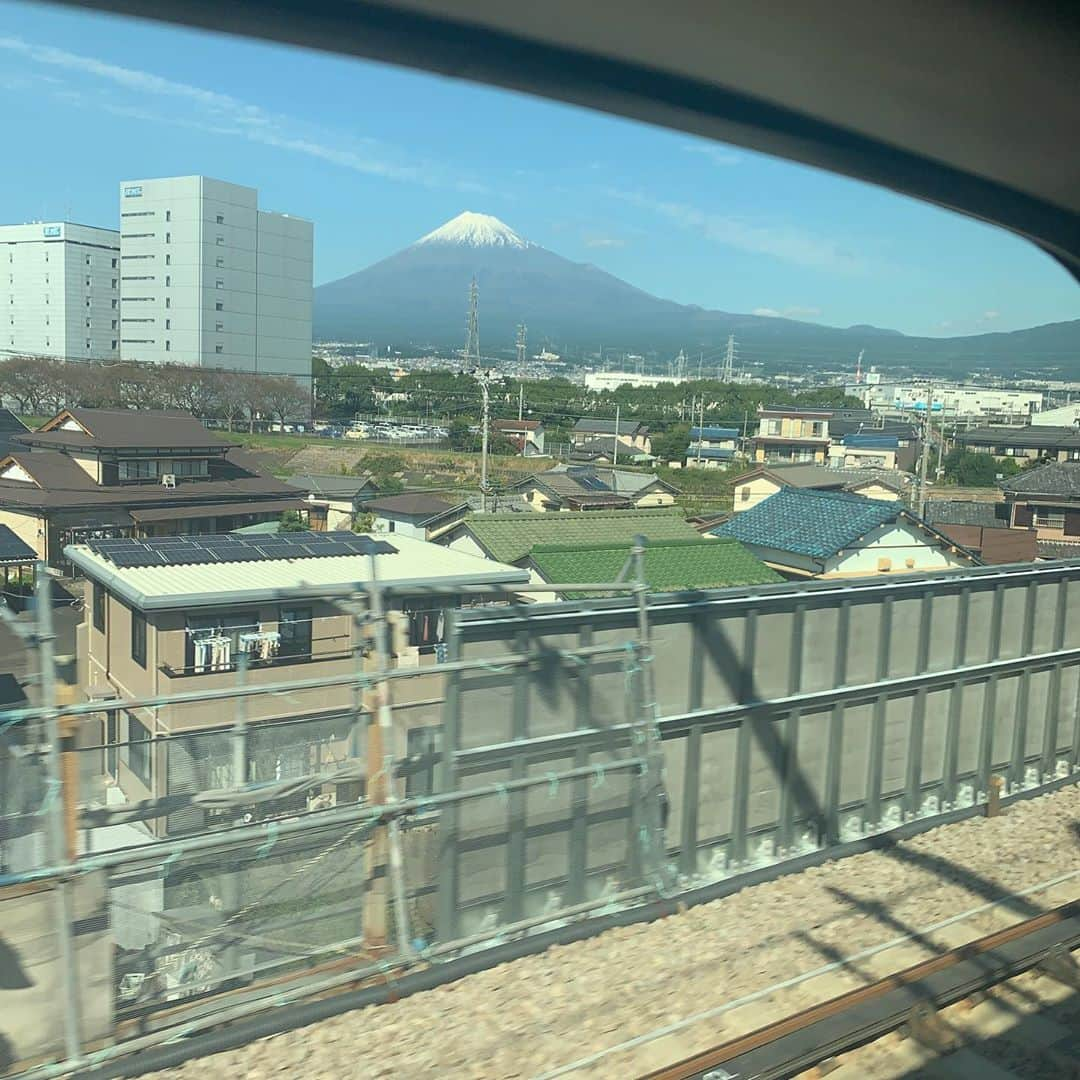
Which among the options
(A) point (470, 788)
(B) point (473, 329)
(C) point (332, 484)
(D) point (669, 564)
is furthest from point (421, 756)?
(B) point (473, 329)

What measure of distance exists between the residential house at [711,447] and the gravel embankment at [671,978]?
6.54 metres

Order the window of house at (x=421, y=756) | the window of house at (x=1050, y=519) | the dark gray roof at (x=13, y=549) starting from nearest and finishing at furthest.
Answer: the window of house at (x=421, y=756), the dark gray roof at (x=13, y=549), the window of house at (x=1050, y=519)

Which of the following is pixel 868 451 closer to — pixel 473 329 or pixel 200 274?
pixel 473 329

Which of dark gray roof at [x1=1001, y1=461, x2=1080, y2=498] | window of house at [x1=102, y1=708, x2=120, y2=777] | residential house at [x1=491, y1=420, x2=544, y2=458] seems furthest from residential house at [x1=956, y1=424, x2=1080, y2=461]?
window of house at [x1=102, y1=708, x2=120, y2=777]

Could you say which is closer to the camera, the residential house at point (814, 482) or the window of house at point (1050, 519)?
the residential house at point (814, 482)

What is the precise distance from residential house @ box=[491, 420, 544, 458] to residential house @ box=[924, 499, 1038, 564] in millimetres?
3590

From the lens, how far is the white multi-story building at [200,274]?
5.41 meters

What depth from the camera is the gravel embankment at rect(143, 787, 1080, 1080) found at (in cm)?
287

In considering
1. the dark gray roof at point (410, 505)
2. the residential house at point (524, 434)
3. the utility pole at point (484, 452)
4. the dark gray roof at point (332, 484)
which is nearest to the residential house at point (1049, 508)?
the residential house at point (524, 434)

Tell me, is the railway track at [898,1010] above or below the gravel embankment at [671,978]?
above

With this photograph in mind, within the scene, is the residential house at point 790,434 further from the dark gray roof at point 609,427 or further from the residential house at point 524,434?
the residential house at point 524,434

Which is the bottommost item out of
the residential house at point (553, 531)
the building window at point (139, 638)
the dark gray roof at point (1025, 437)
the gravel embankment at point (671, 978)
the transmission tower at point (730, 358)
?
the gravel embankment at point (671, 978)

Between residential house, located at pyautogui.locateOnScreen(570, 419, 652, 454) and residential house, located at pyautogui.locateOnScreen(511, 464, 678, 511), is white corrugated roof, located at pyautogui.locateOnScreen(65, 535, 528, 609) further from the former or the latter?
residential house, located at pyautogui.locateOnScreen(570, 419, 652, 454)

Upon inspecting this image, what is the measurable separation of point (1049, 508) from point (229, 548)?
9.44m
